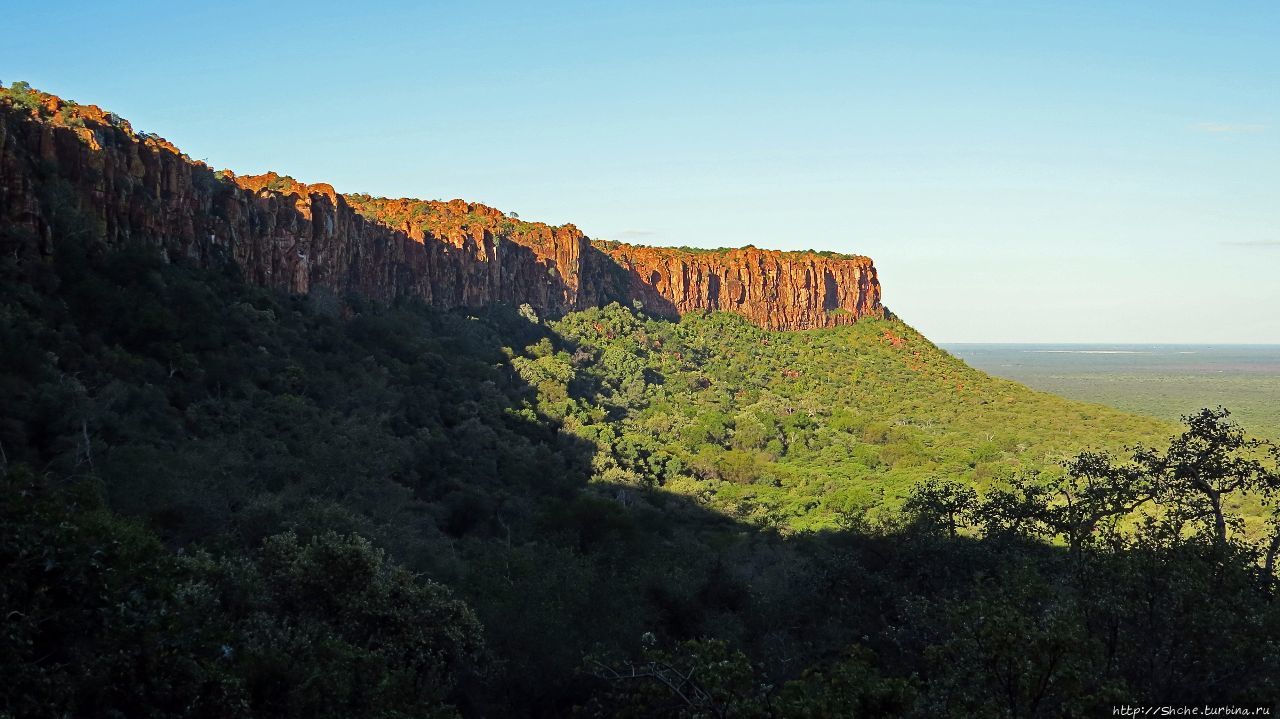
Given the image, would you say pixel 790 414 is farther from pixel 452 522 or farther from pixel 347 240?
pixel 452 522

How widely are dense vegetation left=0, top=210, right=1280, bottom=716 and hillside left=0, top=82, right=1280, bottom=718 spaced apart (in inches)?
3.2

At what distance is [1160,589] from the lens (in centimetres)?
1075

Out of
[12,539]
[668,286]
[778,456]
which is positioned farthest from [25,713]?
[668,286]

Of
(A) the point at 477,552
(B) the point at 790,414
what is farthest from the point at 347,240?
(B) the point at 790,414

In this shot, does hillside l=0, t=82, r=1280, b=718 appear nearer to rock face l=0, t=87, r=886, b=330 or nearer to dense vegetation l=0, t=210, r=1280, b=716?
dense vegetation l=0, t=210, r=1280, b=716

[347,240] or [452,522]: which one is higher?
[347,240]

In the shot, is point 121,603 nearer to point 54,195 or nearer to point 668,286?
point 54,195

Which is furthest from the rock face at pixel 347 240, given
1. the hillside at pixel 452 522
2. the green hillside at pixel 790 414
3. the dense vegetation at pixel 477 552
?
the green hillside at pixel 790 414

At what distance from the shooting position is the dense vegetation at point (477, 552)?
9297 millimetres

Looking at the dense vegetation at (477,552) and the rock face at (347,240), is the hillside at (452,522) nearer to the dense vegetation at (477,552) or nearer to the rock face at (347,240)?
the dense vegetation at (477,552)

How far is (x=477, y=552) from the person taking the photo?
73.6 feet

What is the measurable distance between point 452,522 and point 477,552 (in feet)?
16.9

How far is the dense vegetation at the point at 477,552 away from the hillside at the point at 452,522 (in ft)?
0.26

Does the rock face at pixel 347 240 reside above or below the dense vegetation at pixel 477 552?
above
